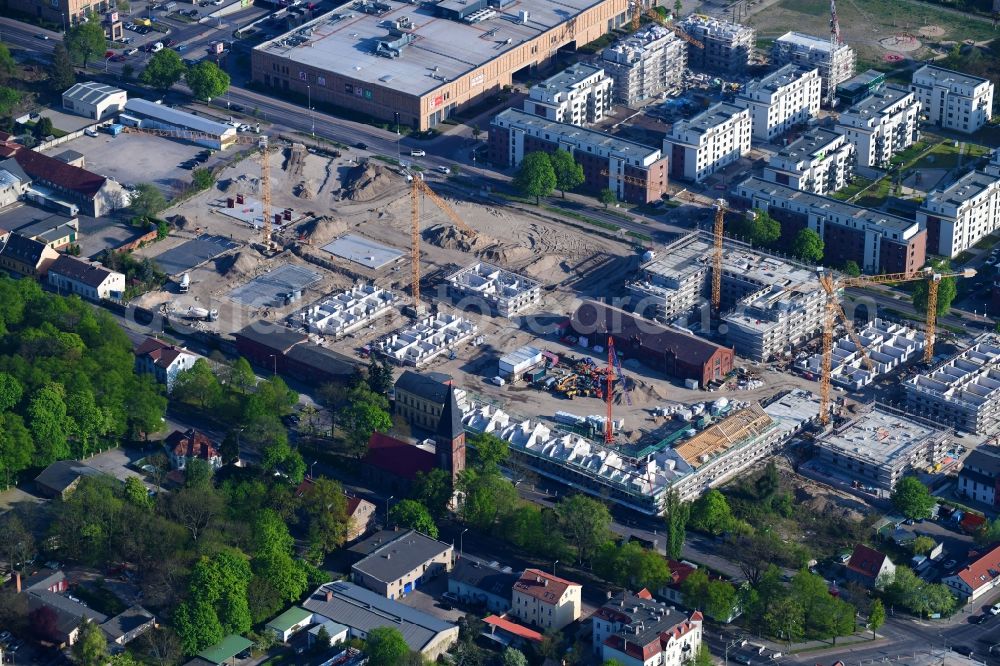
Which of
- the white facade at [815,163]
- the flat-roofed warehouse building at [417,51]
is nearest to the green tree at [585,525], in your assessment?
the white facade at [815,163]

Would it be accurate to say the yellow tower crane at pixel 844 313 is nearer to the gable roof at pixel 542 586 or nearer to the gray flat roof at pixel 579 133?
the gray flat roof at pixel 579 133

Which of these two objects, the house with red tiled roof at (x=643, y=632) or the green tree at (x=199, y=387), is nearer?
the house with red tiled roof at (x=643, y=632)

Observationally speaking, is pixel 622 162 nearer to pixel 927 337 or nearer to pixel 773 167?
pixel 773 167

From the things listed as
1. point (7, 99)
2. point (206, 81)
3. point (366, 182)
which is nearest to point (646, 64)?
point (366, 182)

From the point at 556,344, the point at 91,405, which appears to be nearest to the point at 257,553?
the point at 91,405

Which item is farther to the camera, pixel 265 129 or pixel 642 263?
pixel 265 129

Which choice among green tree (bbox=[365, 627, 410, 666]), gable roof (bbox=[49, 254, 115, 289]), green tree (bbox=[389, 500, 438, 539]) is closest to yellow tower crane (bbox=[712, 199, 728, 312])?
green tree (bbox=[389, 500, 438, 539])

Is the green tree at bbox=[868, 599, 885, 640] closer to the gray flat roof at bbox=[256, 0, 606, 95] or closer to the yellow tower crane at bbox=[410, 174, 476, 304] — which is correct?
the yellow tower crane at bbox=[410, 174, 476, 304]
